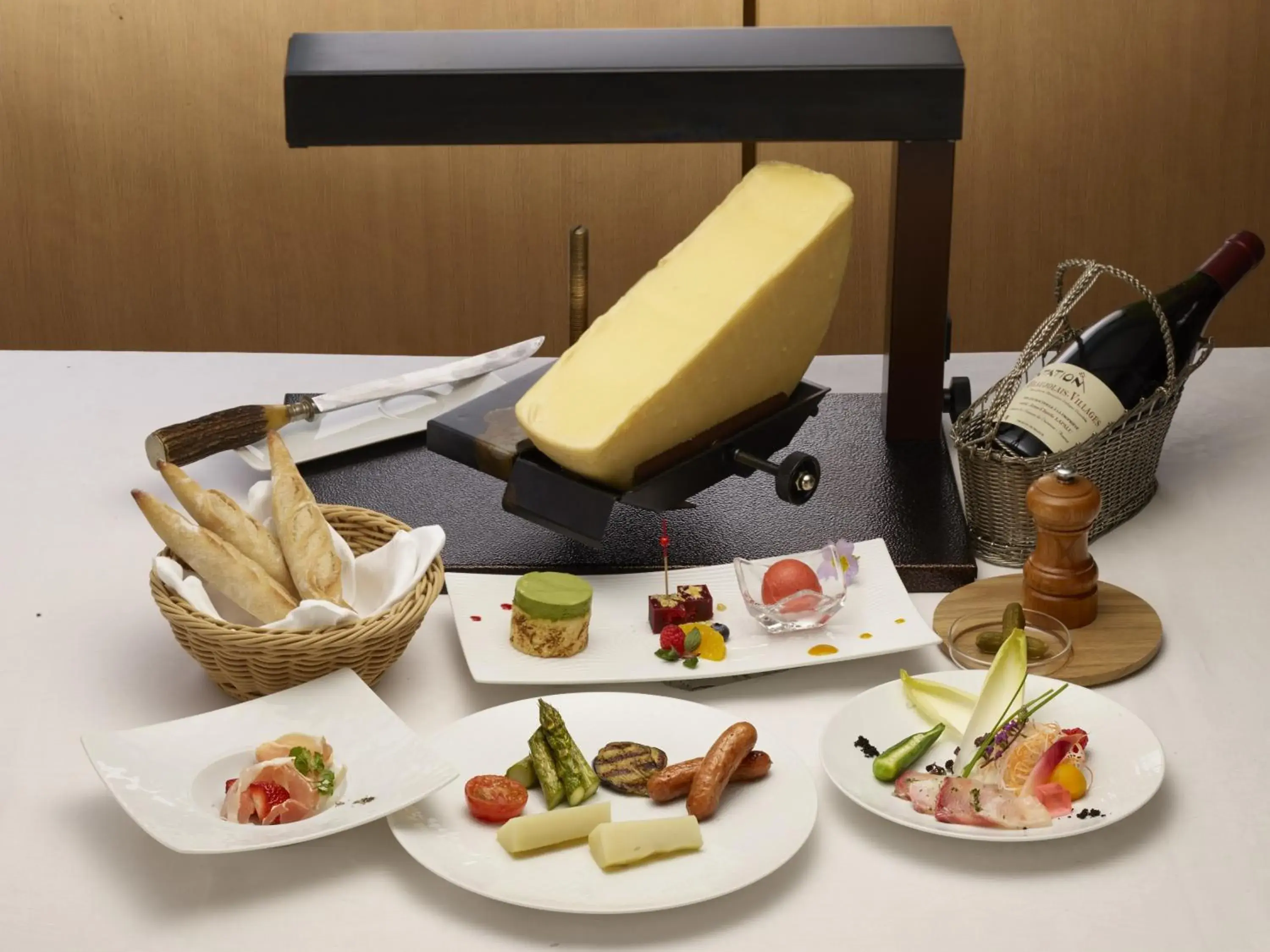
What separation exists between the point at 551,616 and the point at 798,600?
0.21 metres

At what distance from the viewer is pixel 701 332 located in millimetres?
1310

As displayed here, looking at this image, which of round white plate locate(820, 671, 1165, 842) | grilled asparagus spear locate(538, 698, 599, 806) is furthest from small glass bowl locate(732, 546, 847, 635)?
grilled asparagus spear locate(538, 698, 599, 806)

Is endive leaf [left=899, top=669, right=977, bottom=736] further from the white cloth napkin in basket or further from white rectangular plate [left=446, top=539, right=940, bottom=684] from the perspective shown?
the white cloth napkin in basket

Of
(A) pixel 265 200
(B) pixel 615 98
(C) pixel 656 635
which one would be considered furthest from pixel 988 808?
(A) pixel 265 200

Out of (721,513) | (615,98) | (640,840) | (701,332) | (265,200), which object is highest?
(615,98)

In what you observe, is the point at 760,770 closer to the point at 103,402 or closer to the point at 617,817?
the point at 617,817

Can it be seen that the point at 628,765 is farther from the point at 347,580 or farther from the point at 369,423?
the point at 369,423

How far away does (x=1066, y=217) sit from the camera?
2.99 metres

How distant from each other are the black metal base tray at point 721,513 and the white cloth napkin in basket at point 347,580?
131mm

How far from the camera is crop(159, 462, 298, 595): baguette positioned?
1.20 m

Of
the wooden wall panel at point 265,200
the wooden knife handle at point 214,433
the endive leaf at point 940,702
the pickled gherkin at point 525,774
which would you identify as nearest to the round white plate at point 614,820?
the pickled gherkin at point 525,774

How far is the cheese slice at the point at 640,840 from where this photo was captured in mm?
953

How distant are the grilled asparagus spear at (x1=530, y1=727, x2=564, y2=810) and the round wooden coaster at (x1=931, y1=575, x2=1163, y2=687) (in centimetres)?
38

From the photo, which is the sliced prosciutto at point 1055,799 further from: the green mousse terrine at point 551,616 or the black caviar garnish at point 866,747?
the green mousse terrine at point 551,616
